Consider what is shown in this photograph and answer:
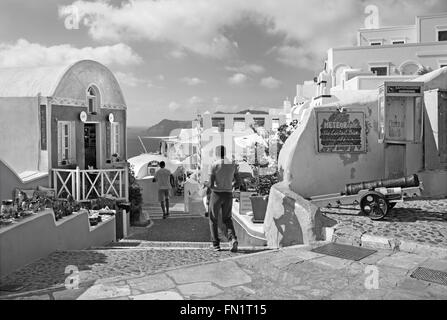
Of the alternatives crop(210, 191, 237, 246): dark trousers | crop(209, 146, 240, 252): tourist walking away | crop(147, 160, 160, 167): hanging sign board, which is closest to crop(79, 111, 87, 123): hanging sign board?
crop(209, 146, 240, 252): tourist walking away

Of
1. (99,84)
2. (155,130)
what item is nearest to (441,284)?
(99,84)

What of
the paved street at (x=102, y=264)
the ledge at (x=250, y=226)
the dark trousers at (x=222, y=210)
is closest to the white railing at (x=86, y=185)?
the ledge at (x=250, y=226)


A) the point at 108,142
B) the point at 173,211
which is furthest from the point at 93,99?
the point at 173,211

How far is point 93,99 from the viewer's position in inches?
669

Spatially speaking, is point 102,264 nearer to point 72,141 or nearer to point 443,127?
point 443,127

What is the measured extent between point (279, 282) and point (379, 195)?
3.74 m

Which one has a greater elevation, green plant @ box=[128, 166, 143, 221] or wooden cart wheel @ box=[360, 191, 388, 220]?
wooden cart wheel @ box=[360, 191, 388, 220]

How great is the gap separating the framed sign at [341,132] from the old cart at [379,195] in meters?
1.58

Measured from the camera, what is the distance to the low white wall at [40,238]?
6.23m

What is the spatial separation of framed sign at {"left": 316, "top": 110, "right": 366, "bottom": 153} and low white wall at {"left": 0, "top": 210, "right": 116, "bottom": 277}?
5708 millimetres

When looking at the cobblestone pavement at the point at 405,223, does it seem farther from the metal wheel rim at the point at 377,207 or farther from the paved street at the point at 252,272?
the metal wheel rim at the point at 377,207

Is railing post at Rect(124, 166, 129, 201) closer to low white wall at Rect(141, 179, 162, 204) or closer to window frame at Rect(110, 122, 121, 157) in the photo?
window frame at Rect(110, 122, 121, 157)

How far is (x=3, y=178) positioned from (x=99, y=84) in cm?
716

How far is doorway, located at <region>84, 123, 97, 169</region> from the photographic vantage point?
1703 cm
